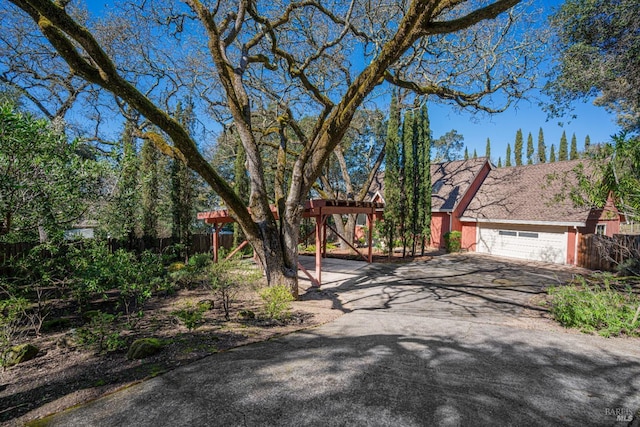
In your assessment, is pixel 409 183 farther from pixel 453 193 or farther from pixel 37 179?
pixel 37 179

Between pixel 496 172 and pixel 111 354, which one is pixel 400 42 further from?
pixel 496 172

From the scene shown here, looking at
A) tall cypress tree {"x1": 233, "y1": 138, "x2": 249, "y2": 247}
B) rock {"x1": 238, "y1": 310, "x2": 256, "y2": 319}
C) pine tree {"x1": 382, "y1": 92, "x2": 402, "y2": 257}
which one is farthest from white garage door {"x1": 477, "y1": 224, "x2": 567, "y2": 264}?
rock {"x1": 238, "y1": 310, "x2": 256, "y2": 319}

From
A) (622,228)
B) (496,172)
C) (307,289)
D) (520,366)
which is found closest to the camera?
(520,366)

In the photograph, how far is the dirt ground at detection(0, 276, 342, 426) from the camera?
2648 millimetres

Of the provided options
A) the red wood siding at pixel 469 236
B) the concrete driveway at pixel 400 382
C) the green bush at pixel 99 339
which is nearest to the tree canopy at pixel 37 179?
the green bush at pixel 99 339

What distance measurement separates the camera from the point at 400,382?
9.09 ft

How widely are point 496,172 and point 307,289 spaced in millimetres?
17329

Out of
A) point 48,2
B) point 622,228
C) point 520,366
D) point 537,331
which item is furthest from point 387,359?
point 622,228

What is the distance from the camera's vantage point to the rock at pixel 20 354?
361cm

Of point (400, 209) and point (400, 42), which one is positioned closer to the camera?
point (400, 42)

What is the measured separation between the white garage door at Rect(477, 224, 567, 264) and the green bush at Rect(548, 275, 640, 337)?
30.8ft

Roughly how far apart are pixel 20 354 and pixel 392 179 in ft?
47.6

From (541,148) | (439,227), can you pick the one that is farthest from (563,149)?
(439,227)

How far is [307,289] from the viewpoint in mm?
8930
